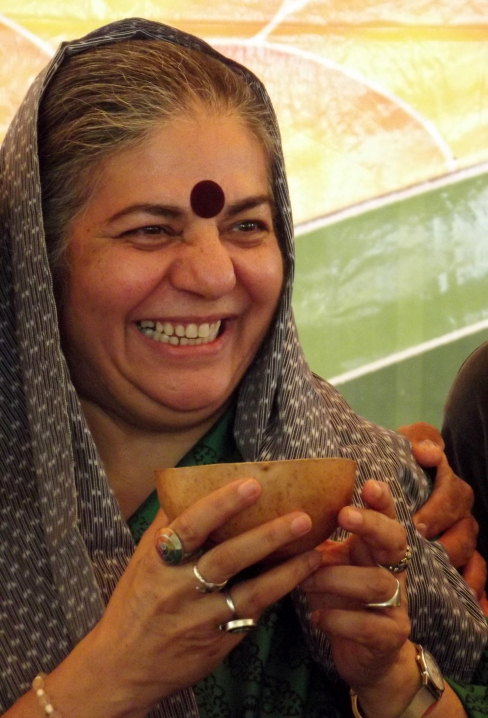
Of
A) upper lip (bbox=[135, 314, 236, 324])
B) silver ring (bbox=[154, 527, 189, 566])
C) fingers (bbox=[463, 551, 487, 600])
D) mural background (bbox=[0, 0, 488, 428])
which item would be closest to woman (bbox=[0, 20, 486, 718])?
upper lip (bbox=[135, 314, 236, 324])

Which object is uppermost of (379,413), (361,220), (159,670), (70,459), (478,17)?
(478,17)

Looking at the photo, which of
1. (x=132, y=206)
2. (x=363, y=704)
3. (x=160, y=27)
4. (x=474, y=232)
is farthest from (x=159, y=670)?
(x=474, y=232)

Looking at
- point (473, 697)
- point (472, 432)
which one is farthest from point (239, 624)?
point (472, 432)

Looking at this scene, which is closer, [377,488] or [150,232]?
[377,488]

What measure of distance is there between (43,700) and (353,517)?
0.43 meters

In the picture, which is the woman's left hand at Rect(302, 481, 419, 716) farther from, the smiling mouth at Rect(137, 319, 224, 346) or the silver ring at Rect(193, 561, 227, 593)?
the smiling mouth at Rect(137, 319, 224, 346)

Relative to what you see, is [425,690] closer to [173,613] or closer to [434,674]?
[434,674]

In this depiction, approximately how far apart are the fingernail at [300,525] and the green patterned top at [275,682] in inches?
17.5

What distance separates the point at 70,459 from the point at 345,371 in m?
2.22

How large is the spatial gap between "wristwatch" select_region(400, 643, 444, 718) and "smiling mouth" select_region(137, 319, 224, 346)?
0.53m

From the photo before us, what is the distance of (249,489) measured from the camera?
921mm

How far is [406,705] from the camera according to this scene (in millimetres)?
1173

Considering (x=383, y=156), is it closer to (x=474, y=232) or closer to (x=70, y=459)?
(x=474, y=232)

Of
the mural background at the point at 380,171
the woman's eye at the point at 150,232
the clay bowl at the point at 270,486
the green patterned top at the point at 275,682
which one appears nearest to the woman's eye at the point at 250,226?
the woman's eye at the point at 150,232
